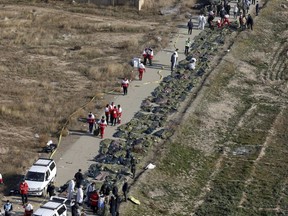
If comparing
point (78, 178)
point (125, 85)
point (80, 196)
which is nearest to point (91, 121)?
point (125, 85)

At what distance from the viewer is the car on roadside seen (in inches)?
1101

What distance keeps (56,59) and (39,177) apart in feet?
66.2

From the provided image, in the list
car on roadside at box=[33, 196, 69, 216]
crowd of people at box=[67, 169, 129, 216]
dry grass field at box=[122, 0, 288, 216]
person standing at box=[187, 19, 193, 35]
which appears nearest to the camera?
car on roadside at box=[33, 196, 69, 216]

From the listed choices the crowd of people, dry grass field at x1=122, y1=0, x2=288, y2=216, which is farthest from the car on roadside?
dry grass field at x1=122, y1=0, x2=288, y2=216

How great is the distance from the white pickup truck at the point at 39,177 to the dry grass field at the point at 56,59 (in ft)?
5.67

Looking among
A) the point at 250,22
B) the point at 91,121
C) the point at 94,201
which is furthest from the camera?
the point at 250,22

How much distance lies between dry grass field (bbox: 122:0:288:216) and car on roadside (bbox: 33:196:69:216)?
2804 mm

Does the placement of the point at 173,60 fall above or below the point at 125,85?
above

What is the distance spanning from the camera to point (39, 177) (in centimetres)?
3098

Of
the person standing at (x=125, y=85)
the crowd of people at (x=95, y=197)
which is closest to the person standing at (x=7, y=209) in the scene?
the crowd of people at (x=95, y=197)

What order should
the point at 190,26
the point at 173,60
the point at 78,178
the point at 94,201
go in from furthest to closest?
the point at 190,26 → the point at 173,60 → the point at 78,178 → the point at 94,201

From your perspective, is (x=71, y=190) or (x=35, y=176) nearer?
(x=71, y=190)

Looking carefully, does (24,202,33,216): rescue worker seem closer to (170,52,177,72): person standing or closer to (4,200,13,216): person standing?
(4,200,13,216): person standing

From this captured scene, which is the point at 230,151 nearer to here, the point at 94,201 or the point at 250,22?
the point at 94,201
